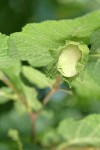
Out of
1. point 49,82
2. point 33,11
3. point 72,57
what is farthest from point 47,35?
point 33,11

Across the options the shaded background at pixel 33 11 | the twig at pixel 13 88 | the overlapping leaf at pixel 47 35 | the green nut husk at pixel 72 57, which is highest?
the shaded background at pixel 33 11

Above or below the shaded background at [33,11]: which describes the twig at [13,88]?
below

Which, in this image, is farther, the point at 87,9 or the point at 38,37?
the point at 87,9

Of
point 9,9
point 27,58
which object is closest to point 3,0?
point 9,9

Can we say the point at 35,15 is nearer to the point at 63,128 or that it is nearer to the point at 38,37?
the point at 63,128

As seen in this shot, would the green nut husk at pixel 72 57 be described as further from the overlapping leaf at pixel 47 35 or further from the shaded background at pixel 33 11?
the shaded background at pixel 33 11

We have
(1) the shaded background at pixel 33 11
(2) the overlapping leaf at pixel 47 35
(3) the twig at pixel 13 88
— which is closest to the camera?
(2) the overlapping leaf at pixel 47 35

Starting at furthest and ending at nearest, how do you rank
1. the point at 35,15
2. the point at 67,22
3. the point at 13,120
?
the point at 35,15, the point at 13,120, the point at 67,22

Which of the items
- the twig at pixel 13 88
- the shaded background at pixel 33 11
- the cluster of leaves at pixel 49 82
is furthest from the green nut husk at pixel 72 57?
the shaded background at pixel 33 11
